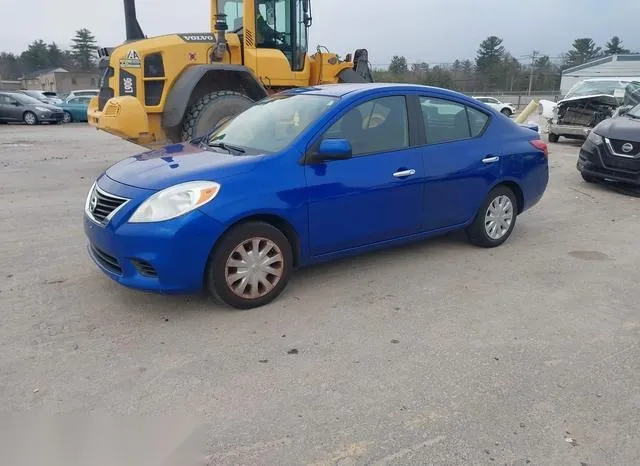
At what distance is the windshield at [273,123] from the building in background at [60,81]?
6993 cm

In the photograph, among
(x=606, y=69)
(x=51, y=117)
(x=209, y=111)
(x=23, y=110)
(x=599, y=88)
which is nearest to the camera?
(x=209, y=111)

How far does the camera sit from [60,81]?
231ft

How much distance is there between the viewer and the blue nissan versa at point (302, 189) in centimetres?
385

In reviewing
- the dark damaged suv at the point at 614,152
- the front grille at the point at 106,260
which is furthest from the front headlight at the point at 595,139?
the front grille at the point at 106,260

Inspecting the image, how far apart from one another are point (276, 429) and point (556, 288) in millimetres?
2988

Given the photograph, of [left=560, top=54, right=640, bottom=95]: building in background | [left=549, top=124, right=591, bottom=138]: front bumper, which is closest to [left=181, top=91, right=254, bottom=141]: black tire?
[left=549, top=124, right=591, bottom=138]: front bumper

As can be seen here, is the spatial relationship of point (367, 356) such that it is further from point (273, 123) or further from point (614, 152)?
point (614, 152)

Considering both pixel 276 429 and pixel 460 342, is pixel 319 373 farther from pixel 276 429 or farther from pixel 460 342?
pixel 460 342

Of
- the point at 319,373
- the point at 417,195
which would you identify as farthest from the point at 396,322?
the point at 417,195

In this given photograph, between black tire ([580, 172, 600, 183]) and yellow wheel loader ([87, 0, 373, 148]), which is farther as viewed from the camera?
black tire ([580, 172, 600, 183])

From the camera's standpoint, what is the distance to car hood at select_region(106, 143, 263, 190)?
155 inches

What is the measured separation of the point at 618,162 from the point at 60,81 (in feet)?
244

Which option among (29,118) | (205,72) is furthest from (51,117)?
(205,72)

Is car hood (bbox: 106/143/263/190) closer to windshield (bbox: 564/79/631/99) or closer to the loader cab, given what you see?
the loader cab
